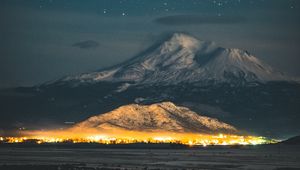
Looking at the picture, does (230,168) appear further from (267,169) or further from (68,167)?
(68,167)

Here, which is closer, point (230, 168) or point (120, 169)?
point (120, 169)

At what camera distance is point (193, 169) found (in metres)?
127

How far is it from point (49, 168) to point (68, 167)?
4.48m

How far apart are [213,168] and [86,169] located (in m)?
25.2

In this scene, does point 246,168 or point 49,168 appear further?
point 246,168

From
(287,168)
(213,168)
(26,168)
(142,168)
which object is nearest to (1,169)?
(26,168)

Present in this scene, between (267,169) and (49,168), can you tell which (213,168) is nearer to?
(267,169)

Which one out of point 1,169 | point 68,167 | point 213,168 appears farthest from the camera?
point 213,168

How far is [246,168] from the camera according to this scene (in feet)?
438

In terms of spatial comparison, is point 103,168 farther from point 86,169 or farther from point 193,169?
point 193,169

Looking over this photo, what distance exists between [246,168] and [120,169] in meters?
24.1

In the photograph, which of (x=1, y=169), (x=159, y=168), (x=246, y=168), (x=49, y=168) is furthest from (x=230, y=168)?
(x=1, y=169)

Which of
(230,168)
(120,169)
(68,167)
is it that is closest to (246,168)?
(230,168)

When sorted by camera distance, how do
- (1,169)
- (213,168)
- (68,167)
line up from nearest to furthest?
(1,169)
(68,167)
(213,168)
